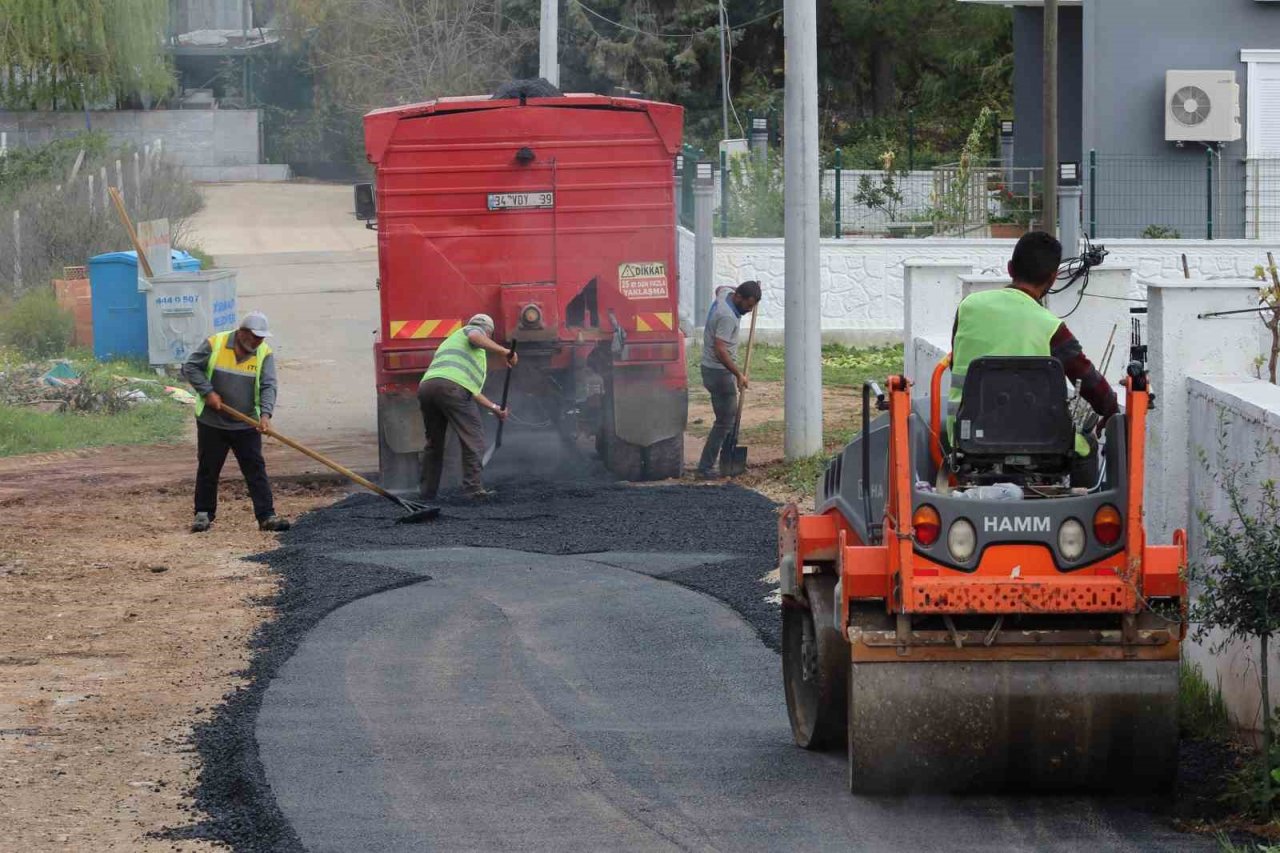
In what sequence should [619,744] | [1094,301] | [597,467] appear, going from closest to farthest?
[619,744], [1094,301], [597,467]

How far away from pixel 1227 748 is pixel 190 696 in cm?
439

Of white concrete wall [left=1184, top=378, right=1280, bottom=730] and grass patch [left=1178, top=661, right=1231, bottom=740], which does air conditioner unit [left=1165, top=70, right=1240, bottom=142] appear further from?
grass patch [left=1178, top=661, right=1231, bottom=740]

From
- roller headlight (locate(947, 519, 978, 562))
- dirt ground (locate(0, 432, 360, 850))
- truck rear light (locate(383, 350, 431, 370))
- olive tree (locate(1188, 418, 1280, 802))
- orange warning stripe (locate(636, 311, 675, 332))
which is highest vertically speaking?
orange warning stripe (locate(636, 311, 675, 332))

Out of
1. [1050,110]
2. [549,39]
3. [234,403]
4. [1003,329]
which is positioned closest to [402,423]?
[234,403]

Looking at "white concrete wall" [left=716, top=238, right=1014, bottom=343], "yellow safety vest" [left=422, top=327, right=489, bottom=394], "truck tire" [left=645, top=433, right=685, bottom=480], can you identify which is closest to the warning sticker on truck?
"truck tire" [left=645, top=433, right=685, bottom=480]

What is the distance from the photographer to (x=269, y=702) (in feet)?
24.8

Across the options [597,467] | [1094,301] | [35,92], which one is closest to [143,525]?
[597,467]

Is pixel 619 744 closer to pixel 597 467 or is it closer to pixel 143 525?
pixel 143 525

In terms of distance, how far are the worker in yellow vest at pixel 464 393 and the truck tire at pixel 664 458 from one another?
4.94 feet

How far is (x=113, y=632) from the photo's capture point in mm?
9422

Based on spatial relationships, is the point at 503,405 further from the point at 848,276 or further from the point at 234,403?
the point at 848,276

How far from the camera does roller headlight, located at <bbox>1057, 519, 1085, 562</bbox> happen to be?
567cm

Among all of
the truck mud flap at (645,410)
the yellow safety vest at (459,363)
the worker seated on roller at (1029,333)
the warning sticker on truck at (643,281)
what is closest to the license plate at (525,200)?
the warning sticker on truck at (643,281)

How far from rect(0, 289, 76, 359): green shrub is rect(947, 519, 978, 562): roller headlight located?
1915 cm
